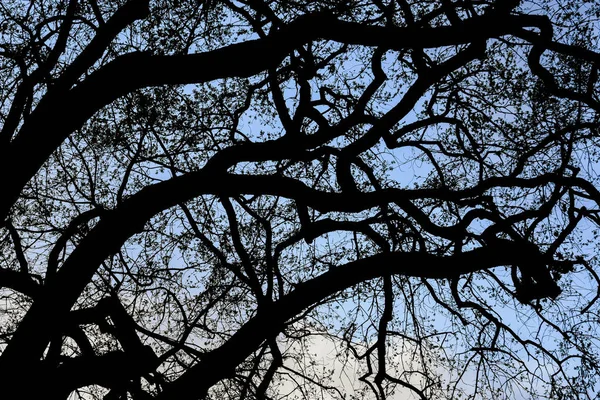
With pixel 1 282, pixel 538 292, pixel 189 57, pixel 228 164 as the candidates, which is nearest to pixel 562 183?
pixel 538 292

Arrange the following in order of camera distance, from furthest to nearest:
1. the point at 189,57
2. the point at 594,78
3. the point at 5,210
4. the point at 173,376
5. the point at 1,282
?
the point at 173,376 → the point at 594,78 → the point at 1,282 → the point at 189,57 → the point at 5,210

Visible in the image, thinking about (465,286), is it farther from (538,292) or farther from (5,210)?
(5,210)

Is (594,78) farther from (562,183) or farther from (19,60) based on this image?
(19,60)

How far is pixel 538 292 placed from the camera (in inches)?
255

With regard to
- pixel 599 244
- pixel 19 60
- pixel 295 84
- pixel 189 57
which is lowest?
pixel 189 57

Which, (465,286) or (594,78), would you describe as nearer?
(594,78)

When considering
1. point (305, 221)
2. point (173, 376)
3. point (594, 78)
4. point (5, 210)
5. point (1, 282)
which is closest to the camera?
point (5, 210)

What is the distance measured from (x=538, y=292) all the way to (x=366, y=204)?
2.28 m

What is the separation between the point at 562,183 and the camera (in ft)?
23.3

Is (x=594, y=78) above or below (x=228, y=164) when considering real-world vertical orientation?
above

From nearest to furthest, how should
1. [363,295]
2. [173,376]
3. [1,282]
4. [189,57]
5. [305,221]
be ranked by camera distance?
[189,57]
[1,282]
[305,221]
[173,376]
[363,295]

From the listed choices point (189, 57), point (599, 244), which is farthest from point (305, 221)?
point (599, 244)

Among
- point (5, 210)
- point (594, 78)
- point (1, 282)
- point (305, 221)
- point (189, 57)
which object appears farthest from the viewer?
point (594, 78)

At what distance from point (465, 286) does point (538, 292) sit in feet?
8.40
